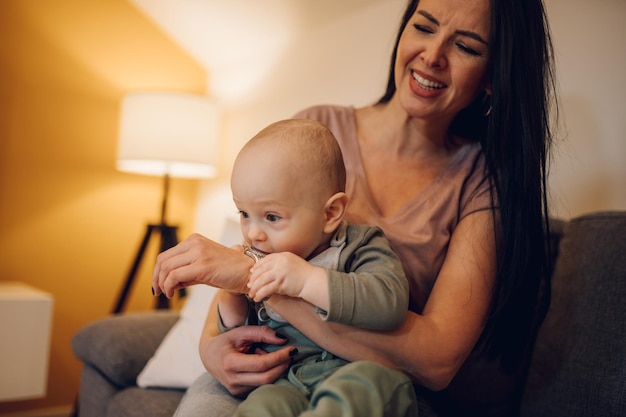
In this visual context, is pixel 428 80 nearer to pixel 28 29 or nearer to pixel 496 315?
pixel 496 315

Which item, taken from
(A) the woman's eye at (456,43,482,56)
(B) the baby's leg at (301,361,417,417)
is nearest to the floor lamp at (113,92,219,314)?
(A) the woman's eye at (456,43,482,56)

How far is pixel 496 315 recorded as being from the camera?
121 cm

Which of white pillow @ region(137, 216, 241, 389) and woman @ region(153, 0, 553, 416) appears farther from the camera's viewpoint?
white pillow @ region(137, 216, 241, 389)

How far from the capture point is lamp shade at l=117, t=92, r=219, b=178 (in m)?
2.70

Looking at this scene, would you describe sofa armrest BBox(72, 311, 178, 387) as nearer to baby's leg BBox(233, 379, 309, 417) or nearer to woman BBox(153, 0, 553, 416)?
woman BBox(153, 0, 553, 416)

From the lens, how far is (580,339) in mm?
1295

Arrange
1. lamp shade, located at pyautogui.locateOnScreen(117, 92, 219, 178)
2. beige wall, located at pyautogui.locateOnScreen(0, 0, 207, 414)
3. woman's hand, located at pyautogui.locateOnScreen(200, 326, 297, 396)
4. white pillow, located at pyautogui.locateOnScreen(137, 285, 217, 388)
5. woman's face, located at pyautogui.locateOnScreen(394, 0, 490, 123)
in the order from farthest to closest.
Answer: beige wall, located at pyautogui.locateOnScreen(0, 0, 207, 414) < lamp shade, located at pyautogui.locateOnScreen(117, 92, 219, 178) < white pillow, located at pyautogui.locateOnScreen(137, 285, 217, 388) < woman's face, located at pyautogui.locateOnScreen(394, 0, 490, 123) < woman's hand, located at pyautogui.locateOnScreen(200, 326, 297, 396)

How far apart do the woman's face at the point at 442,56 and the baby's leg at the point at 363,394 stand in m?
0.64

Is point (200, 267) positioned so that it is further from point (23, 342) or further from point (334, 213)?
point (23, 342)

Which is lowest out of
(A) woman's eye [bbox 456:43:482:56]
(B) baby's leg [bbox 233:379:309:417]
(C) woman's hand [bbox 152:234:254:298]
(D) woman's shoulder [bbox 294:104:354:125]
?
(B) baby's leg [bbox 233:379:309:417]

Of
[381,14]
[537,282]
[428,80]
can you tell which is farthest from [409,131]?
[381,14]

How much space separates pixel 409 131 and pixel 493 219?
298 millimetres

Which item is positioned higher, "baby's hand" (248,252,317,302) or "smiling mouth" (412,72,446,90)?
"smiling mouth" (412,72,446,90)

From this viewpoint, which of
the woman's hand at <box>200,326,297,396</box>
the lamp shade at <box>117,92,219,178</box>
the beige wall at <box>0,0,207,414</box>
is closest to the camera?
the woman's hand at <box>200,326,297,396</box>
